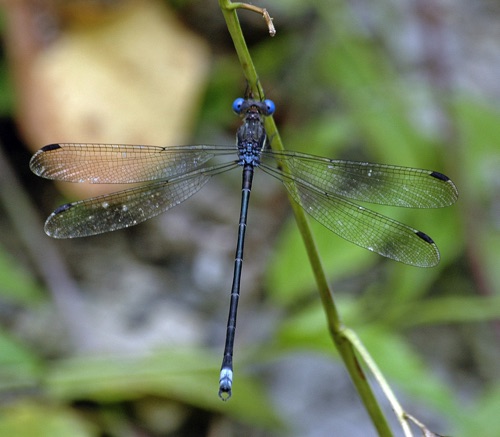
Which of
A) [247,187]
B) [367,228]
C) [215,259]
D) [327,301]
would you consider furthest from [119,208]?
[215,259]

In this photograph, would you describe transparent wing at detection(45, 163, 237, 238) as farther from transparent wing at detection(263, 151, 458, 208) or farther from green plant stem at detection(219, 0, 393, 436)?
green plant stem at detection(219, 0, 393, 436)

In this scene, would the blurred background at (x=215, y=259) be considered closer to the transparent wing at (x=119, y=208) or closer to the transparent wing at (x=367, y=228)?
the transparent wing at (x=367, y=228)

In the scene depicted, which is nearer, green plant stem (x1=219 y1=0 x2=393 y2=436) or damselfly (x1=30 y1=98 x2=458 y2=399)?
green plant stem (x1=219 y1=0 x2=393 y2=436)

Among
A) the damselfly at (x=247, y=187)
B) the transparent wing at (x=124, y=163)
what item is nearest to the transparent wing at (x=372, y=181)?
the damselfly at (x=247, y=187)

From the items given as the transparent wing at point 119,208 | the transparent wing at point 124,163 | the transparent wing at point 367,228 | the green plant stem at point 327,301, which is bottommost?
the green plant stem at point 327,301

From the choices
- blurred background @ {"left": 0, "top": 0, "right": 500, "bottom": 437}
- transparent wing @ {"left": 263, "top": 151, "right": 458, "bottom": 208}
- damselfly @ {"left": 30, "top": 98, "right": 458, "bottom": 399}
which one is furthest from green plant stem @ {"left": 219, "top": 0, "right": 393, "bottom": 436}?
blurred background @ {"left": 0, "top": 0, "right": 500, "bottom": 437}

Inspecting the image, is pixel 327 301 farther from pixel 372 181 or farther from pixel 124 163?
pixel 124 163

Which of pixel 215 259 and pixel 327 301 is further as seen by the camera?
pixel 215 259

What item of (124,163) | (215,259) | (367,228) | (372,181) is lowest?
(367,228)
